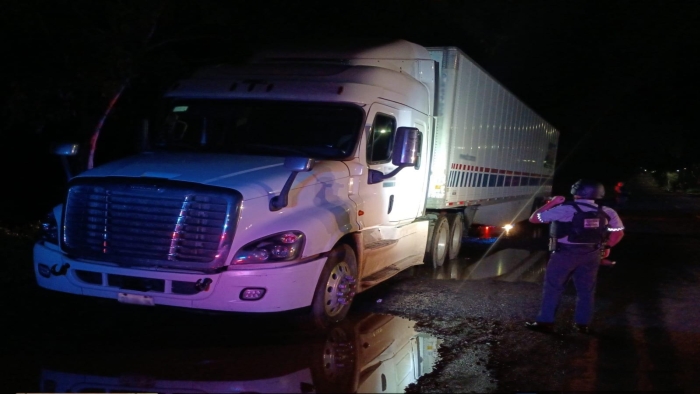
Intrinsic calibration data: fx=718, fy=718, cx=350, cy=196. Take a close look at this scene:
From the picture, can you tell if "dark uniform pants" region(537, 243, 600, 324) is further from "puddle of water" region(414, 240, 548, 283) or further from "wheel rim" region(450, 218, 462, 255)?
"wheel rim" region(450, 218, 462, 255)

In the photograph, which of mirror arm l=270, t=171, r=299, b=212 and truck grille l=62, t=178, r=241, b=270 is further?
mirror arm l=270, t=171, r=299, b=212

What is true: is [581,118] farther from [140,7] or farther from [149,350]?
[149,350]

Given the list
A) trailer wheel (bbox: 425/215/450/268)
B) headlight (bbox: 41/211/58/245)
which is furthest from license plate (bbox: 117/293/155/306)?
trailer wheel (bbox: 425/215/450/268)

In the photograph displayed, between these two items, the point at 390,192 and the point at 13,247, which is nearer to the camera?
the point at 390,192

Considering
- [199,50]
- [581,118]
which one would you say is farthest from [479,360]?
[581,118]

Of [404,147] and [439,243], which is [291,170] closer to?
[404,147]

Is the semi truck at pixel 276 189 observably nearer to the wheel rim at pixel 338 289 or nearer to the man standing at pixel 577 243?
the wheel rim at pixel 338 289

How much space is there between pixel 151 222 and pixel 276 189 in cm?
113

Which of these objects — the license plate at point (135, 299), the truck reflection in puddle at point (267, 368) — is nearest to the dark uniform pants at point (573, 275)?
the truck reflection in puddle at point (267, 368)

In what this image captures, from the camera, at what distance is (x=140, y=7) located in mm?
10297

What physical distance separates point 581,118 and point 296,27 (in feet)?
112

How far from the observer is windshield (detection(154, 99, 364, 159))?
24.8ft

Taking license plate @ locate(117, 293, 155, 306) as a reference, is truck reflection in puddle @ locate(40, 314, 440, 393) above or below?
below

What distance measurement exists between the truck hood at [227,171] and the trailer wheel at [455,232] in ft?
17.0
